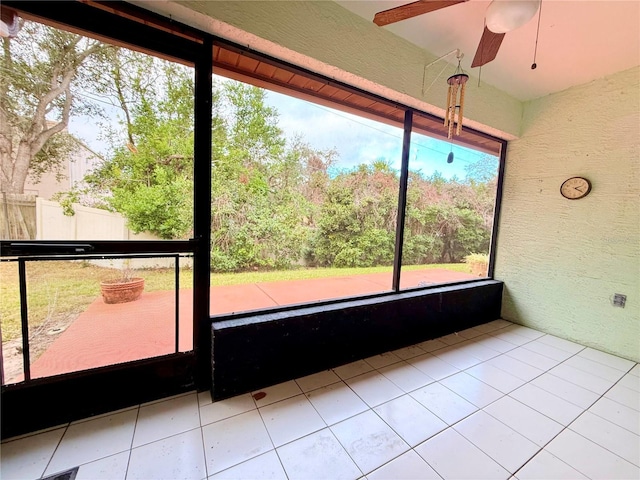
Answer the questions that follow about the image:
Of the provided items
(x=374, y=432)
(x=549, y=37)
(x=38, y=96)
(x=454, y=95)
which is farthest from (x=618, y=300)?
(x=38, y=96)

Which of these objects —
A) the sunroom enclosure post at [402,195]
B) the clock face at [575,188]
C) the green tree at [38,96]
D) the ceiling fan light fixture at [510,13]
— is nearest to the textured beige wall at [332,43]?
the sunroom enclosure post at [402,195]

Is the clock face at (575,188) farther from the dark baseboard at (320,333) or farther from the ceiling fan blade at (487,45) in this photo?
the ceiling fan blade at (487,45)

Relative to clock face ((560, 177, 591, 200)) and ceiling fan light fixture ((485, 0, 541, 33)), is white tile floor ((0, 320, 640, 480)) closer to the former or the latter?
clock face ((560, 177, 591, 200))

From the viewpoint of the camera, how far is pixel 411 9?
50.5 inches

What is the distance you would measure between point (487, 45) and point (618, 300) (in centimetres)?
261

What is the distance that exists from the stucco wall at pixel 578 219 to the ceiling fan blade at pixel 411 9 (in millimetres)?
2356

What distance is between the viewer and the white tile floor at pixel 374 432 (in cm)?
120

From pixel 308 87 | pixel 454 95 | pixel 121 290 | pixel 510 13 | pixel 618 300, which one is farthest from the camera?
pixel 618 300

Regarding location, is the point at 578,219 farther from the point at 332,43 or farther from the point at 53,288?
the point at 53,288

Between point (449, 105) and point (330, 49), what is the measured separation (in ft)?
2.95

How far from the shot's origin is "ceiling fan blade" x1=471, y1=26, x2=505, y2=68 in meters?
1.44

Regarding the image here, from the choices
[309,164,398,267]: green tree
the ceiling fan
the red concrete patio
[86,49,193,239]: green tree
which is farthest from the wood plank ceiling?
the red concrete patio

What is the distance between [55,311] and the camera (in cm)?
141

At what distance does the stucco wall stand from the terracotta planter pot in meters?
3.81
